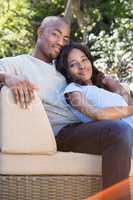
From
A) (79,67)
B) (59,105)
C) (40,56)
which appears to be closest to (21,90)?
(59,105)

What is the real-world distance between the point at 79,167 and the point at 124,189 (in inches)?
12.0

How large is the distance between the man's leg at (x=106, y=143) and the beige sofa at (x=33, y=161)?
3.1 inches

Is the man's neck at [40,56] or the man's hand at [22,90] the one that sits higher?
the man's neck at [40,56]

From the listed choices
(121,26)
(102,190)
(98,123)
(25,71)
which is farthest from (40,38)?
(121,26)

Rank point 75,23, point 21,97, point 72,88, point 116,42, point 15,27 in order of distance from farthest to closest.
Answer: point 75,23, point 15,27, point 116,42, point 72,88, point 21,97

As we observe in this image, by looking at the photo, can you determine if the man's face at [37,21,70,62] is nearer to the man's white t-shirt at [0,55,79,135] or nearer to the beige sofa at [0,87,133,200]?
the man's white t-shirt at [0,55,79,135]

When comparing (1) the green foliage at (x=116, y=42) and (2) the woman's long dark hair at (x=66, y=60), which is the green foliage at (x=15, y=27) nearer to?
(1) the green foliage at (x=116, y=42)

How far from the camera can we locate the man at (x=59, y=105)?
111 inches

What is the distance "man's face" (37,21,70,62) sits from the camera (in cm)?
356

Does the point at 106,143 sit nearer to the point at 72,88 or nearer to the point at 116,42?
the point at 72,88

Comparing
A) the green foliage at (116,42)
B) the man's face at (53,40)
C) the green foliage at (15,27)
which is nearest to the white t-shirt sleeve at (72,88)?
the man's face at (53,40)

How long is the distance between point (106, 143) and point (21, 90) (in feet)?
1.63

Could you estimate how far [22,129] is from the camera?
2.86 meters

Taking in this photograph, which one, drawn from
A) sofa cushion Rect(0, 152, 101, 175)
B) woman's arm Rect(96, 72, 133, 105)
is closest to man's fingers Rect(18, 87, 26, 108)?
sofa cushion Rect(0, 152, 101, 175)
